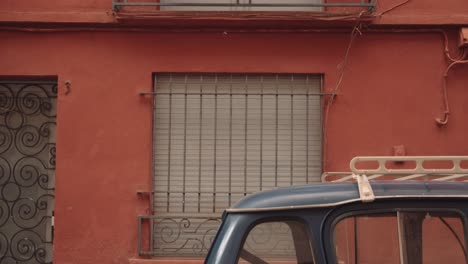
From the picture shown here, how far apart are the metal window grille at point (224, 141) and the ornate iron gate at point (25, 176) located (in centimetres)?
129

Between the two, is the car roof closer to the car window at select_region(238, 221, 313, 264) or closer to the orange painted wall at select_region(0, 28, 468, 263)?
the car window at select_region(238, 221, 313, 264)

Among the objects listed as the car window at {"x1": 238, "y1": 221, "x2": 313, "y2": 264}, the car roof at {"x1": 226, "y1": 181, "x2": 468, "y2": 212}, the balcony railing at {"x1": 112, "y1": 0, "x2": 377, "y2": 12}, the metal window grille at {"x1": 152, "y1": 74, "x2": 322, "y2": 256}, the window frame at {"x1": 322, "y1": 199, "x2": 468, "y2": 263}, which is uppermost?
the balcony railing at {"x1": 112, "y1": 0, "x2": 377, "y2": 12}

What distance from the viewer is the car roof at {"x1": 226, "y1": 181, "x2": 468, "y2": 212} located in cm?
290

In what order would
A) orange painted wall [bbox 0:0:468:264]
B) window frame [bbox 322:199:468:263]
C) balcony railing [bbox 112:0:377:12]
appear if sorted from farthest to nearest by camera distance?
orange painted wall [bbox 0:0:468:264], balcony railing [bbox 112:0:377:12], window frame [bbox 322:199:468:263]

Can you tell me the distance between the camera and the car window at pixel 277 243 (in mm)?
2953

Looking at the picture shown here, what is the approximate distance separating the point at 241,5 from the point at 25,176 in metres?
3.14

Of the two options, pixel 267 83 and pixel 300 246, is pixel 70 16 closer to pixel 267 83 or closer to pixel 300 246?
pixel 267 83

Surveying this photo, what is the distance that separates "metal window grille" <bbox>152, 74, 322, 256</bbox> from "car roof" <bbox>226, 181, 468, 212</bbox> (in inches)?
170

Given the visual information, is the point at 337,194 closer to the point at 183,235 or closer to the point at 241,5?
the point at 241,5

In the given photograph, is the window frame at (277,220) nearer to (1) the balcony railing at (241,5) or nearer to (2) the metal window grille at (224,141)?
(1) the balcony railing at (241,5)

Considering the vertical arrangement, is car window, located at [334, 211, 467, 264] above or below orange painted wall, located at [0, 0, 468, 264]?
below

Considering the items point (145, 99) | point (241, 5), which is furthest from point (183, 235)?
point (241, 5)

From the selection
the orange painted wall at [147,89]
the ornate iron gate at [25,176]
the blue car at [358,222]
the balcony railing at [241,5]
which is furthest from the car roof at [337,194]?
the ornate iron gate at [25,176]

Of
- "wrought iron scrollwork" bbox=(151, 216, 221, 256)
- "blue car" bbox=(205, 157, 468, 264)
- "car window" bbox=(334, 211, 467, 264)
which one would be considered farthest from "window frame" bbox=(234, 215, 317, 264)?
"wrought iron scrollwork" bbox=(151, 216, 221, 256)
